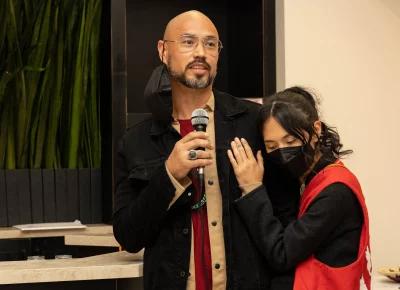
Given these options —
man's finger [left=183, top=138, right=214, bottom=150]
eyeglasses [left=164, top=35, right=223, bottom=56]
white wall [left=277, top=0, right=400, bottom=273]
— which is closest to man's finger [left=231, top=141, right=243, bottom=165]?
man's finger [left=183, top=138, right=214, bottom=150]

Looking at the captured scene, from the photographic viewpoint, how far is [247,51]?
389 centimetres

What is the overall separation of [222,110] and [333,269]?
640 mm

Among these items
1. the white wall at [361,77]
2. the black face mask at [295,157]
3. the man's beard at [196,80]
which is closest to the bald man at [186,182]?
the man's beard at [196,80]

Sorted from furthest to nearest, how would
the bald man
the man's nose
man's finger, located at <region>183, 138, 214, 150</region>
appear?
1. the man's nose
2. the bald man
3. man's finger, located at <region>183, 138, 214, 150</region>

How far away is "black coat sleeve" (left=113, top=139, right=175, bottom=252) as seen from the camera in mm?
2064

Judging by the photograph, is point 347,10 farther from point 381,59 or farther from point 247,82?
point 247,82

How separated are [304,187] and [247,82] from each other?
179cm

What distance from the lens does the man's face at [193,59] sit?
2.24 meters

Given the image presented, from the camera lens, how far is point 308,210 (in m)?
2.09

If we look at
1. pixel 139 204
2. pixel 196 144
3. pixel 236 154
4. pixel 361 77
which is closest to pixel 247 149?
pixel 236 154

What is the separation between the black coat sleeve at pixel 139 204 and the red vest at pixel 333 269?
1.45 ft

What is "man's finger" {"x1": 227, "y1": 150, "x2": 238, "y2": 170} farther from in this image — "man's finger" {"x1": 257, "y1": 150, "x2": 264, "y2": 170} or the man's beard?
the man's beard

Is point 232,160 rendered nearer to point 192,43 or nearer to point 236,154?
point 236,154

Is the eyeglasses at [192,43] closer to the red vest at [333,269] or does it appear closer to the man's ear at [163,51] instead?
the man's ear at [163,51]
